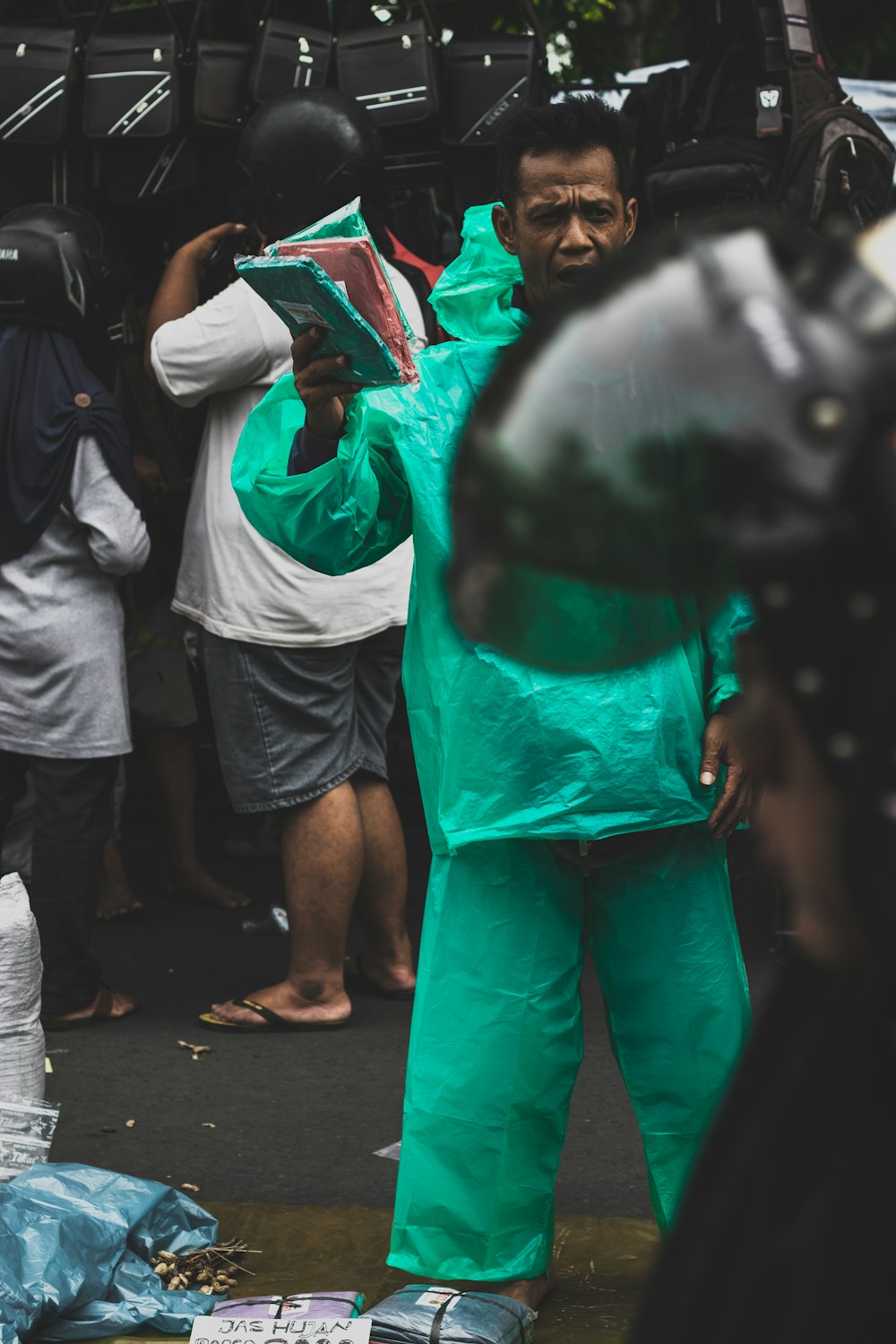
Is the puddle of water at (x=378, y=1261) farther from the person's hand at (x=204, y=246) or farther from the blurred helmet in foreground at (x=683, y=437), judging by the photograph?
the person's hand at (x=204, y=246)

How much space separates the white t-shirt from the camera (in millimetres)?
4199

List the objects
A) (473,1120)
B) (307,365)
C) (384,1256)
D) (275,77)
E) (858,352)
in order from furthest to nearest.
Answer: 1. (275,77)
2. (384,1256)
3. (473,1120)
4. (307,365)
5. (858,352)

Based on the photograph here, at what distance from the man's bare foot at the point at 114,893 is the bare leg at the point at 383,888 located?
1.04 metres

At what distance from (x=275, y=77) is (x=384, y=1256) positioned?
11.2 feet

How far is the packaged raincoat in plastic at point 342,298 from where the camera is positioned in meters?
2.24

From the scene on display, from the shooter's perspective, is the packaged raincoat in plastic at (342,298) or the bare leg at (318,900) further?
the bare leg at (318,900)

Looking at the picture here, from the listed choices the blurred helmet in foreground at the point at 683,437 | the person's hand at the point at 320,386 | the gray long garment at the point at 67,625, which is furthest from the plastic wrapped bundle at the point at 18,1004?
the blurred helmet in foreground at the point at 683,437

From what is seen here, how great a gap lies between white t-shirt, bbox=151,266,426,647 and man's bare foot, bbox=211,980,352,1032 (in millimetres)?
834

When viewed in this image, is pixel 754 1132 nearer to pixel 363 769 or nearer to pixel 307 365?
pixel 307 365

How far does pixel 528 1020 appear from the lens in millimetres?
2559

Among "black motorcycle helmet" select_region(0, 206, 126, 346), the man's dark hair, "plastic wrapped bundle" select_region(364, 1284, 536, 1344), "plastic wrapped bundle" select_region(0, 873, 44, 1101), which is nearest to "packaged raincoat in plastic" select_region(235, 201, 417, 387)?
the man's dark hair

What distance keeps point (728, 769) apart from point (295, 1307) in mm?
985

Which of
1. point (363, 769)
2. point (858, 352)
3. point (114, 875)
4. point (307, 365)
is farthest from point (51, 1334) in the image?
point (114, 875)

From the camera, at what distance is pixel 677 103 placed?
5.25 metres
